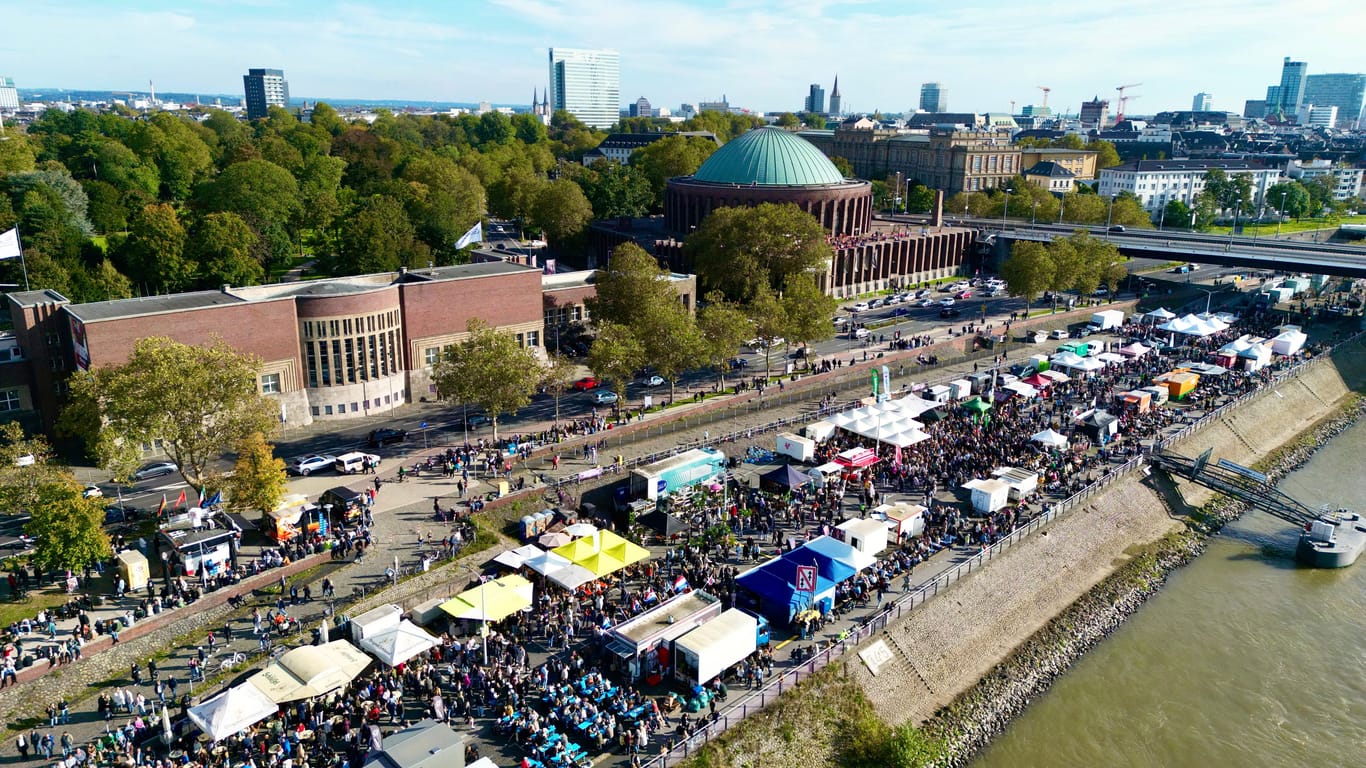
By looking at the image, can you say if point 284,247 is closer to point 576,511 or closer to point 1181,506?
point 576,511

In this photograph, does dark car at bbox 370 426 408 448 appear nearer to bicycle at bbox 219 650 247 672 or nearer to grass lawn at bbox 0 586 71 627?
grass lawn at bbox 0 586 71 627

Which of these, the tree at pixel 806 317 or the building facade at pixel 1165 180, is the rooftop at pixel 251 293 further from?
the building facade at pixel 1165 180

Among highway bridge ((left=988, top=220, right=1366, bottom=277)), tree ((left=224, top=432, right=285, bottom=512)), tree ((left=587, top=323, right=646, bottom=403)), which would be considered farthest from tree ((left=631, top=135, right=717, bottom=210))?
tree ((left=224, top=432, right=285, bottom=512))

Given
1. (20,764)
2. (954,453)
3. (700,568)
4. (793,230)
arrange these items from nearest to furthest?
(20,764)
(700,568)
(954,453)
(793,230)

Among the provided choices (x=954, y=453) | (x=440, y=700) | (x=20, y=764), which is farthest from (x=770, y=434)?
(x=20, y=764)

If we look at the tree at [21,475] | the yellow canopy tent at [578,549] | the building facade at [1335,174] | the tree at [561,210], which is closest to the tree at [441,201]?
the tree at [561,210]

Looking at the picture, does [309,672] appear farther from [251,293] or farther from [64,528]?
[251,293]
